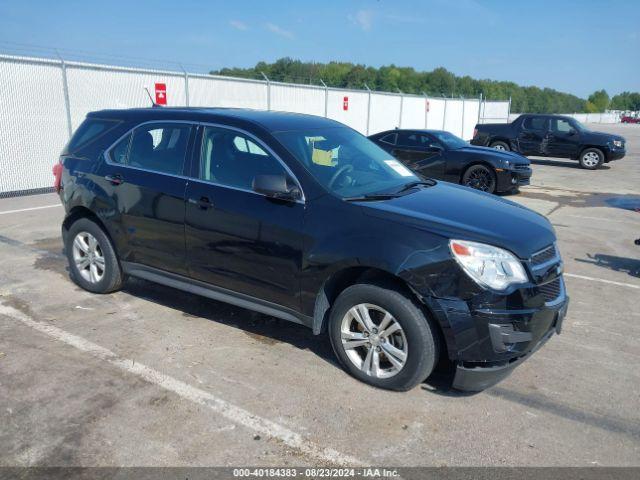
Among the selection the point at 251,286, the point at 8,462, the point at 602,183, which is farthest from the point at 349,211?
the point at 602,183

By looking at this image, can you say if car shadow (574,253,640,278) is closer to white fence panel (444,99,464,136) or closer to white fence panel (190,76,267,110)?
white fence panel (190,76,267,110)

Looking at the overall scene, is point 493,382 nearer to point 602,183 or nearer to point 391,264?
point 391,264

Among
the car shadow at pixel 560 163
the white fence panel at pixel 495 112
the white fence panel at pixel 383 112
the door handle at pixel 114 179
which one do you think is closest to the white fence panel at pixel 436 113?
the white fence panel at pixel 383 112

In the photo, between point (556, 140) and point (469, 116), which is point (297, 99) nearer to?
point (556, 140)

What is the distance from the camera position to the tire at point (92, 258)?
510cm

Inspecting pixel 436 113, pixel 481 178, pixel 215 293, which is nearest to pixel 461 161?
pixel 481 178

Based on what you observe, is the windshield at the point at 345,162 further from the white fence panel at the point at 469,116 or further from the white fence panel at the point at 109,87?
the white fence panel at the point at 469,116

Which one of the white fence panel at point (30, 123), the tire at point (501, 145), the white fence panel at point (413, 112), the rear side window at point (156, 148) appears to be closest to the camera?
the rear side window at point (156, 148)

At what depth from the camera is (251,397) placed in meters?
3.52

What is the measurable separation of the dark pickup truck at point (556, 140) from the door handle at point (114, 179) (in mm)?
16278

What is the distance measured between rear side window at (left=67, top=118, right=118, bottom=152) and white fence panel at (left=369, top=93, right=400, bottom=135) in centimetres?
1861

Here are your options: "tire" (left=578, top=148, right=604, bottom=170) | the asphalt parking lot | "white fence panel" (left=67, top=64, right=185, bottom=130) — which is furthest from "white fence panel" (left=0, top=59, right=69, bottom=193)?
"tire" (left=578, top=148, right=604, bottom=170)

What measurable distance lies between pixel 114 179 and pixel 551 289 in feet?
12.4

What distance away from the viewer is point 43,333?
441cm
